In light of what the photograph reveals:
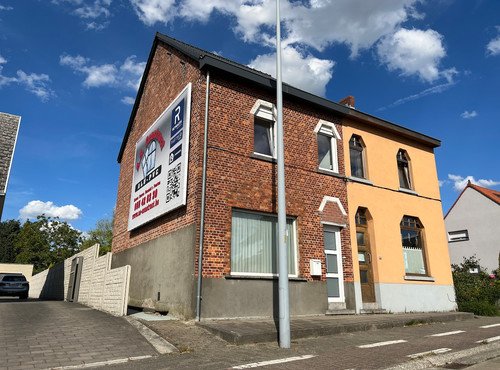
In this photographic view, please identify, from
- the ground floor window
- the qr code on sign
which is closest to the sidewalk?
the ground floor window

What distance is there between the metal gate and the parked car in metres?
5.95

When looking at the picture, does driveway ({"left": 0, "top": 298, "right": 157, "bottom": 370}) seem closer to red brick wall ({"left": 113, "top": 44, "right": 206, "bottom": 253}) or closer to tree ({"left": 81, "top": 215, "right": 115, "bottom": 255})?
red brick wall ({"left": 113, "top": 44, "right": 206, "bottom": 253})

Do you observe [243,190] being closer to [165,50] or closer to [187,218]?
[187,218]

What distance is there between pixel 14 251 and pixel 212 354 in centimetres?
7465

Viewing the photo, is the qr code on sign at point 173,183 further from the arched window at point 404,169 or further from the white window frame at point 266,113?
the arched window at point 404,169

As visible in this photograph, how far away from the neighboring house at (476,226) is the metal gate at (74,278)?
2458 cm

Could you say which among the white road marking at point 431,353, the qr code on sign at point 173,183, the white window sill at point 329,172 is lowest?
the white road marking at point 431,353

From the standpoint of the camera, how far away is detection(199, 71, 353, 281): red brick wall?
32.5 ft

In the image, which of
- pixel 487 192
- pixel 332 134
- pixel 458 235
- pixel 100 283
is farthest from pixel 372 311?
pixel 487 192

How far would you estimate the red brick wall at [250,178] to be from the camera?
9914 mm

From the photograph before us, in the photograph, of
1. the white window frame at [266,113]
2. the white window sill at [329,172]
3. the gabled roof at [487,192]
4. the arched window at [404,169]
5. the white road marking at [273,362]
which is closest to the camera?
the white road marking at [273,362]

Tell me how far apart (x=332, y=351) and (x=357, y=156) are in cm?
887

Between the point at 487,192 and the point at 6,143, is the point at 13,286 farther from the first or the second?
the point at 487,192

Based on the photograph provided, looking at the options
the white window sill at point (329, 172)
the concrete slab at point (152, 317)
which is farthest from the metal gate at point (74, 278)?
the white window sill at point (329, 172)
